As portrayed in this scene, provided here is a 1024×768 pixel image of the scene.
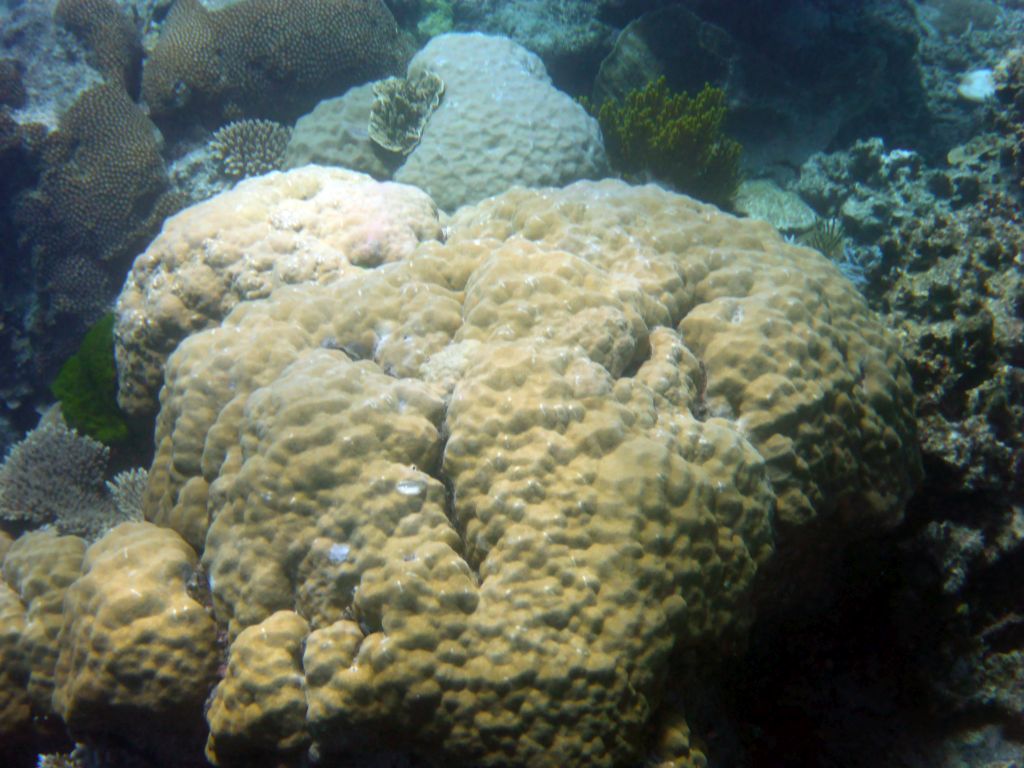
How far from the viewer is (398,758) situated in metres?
2.57

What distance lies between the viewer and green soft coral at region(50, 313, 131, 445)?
17.0ft

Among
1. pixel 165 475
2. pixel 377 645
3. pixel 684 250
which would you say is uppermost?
Result: pixel 684 250

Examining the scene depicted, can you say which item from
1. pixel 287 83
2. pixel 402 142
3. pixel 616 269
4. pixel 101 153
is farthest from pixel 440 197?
pixel 101 153

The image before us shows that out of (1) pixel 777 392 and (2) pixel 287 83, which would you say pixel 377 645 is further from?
(2) pixel 287 83

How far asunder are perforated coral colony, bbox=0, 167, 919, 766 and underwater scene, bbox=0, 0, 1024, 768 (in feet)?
0.06

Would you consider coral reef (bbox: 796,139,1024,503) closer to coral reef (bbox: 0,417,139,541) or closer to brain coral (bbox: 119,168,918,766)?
brain coral (bbox: 119,168,918,766)

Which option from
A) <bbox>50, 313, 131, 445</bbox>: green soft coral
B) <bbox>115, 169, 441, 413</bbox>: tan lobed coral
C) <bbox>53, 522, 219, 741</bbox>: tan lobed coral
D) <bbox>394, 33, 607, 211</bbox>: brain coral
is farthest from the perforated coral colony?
<bbox>394, 33, 607, 211</bbox>: brain coral

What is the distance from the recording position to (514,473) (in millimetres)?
2742

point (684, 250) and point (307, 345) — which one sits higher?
point (684, 250)

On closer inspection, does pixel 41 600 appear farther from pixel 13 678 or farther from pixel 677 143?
pixel 677 143

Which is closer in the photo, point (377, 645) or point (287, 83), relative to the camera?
point (377, 645)

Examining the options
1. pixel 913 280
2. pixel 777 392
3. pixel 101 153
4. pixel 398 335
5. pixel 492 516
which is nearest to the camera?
pixel 492 516

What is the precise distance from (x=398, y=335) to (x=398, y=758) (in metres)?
2.12

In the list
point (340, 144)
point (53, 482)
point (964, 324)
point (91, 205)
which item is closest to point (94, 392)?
point (53, 482)
